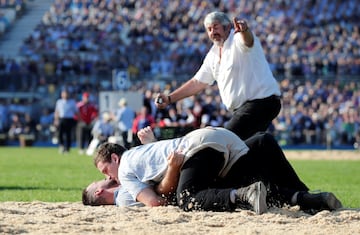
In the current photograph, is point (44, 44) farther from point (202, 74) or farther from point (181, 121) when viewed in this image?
point (202, 74)

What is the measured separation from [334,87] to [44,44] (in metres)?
15.2

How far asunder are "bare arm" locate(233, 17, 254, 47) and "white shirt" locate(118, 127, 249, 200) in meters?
1.52

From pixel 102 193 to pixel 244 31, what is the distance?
242cm

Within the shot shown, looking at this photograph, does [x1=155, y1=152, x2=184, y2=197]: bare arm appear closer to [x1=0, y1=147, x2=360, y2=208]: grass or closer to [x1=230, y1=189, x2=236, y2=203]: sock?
[x1=230, y1=189, x2=236, y2=203]: sock

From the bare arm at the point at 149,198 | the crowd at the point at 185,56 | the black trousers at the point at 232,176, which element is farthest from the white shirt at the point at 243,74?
the crowd at the point at 185,56

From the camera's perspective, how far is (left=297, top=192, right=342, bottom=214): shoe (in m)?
9.80

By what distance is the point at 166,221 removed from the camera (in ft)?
29.5

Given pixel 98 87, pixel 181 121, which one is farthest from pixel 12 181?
pixel 98 87

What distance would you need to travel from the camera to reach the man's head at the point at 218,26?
1192 cm

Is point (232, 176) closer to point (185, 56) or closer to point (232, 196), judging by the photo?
point (232, 196)

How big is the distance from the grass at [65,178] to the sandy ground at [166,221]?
9.48ft


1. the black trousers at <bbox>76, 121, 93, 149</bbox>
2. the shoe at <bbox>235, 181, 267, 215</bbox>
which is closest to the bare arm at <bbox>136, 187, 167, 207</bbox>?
the shoe at <bbox>235, 181, 267, 215</bbox>

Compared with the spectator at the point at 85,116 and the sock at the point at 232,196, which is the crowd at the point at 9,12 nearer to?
the spectator at the point at 85,116

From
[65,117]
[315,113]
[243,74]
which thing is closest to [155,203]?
[243,74]
